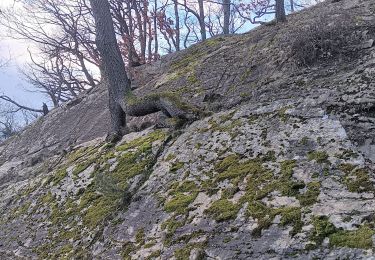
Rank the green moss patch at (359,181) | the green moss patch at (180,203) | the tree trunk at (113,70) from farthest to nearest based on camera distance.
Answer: the tree trunk at (113,70) < the green moss patch at (180,203) < the green moss patch at (359,181)

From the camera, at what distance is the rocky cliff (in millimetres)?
3250

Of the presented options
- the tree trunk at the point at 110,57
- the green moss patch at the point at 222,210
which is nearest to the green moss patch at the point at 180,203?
the green moss patch at the point at 222,210

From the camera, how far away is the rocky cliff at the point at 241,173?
10.7 feet

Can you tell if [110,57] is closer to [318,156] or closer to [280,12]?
[280,12]

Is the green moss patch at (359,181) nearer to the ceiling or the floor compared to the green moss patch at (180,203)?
nearer to the ceiling

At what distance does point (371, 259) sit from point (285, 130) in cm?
212

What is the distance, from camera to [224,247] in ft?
10.9

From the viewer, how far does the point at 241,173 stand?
13.7 feet

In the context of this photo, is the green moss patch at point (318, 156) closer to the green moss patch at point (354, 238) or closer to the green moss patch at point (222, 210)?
the green moss patch at point (222, 210)

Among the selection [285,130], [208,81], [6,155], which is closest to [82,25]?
[6,155]

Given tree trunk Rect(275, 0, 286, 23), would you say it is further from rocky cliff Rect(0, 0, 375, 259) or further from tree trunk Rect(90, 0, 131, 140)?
tree trunk Rect(90, 0, 131, 140)

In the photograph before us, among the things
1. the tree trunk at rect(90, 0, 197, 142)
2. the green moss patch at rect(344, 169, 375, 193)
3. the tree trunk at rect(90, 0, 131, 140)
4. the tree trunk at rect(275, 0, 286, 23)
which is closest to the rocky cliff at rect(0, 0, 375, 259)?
the green moss patch at rect(344, 169, 375, 193)

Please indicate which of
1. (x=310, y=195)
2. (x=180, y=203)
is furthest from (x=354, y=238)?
(x=180, y=203)

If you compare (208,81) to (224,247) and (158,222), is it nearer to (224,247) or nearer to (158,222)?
(158,222)
